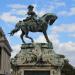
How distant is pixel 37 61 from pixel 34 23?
359 cm

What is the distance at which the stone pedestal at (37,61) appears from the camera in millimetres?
44688

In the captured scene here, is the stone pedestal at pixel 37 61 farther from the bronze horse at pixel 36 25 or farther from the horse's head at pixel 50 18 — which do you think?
the horse's head at pixel 50 18

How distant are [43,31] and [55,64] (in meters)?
3.34

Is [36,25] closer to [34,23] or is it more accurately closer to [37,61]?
[34,23]

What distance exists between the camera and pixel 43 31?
46156 mm

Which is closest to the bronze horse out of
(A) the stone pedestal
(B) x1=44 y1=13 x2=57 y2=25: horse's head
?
(B) x1=44 y1=13 x2=57 y2=25: horse's head

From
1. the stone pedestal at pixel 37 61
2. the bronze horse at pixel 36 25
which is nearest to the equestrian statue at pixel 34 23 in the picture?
the bronze horse at pixel 36 25

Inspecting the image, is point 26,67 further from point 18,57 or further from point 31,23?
point 31,23

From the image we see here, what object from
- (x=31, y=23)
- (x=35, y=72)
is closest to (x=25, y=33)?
(x=31, y=23)

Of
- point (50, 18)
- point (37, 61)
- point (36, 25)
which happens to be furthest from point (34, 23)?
point (37, 61)

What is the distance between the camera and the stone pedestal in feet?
147

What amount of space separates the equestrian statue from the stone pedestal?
102 cm

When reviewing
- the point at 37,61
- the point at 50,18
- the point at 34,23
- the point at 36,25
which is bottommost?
the point at 37,61

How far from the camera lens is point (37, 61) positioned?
1769 inches
